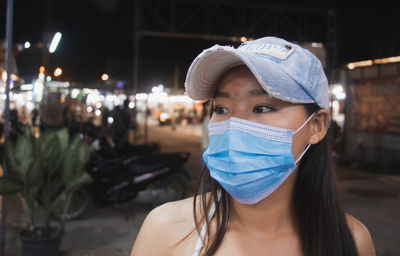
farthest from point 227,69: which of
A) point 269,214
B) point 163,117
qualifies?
point 163,117

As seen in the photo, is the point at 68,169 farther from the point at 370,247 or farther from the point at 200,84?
the point at 370,247

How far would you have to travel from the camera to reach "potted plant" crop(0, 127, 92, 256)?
3.93 m

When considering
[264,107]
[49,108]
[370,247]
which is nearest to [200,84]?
[264,107]

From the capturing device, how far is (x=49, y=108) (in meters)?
9.97

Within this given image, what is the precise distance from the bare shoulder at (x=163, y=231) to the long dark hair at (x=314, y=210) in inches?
2.3

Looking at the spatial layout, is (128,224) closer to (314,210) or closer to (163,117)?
(314,210)

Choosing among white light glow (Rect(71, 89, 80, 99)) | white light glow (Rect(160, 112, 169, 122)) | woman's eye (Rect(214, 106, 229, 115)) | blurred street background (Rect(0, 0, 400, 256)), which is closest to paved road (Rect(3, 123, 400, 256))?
blurred street background (Rect(0, 0, 400, 256))

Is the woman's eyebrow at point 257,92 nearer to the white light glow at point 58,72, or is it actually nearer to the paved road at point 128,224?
the paved road at point 128,224

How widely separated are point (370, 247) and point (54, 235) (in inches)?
142

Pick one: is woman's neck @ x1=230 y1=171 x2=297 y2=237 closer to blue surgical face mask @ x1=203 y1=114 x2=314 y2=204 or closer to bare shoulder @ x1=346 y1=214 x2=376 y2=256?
blue surgical face mask @ x1=203 y1=114 x2=314 y2=204

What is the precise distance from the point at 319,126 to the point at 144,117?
457 inches

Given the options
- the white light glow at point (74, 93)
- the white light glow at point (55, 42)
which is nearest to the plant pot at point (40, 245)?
the white light glow at point (55, 42)

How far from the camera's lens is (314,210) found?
156cm

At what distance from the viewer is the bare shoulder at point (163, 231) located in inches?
57.1
